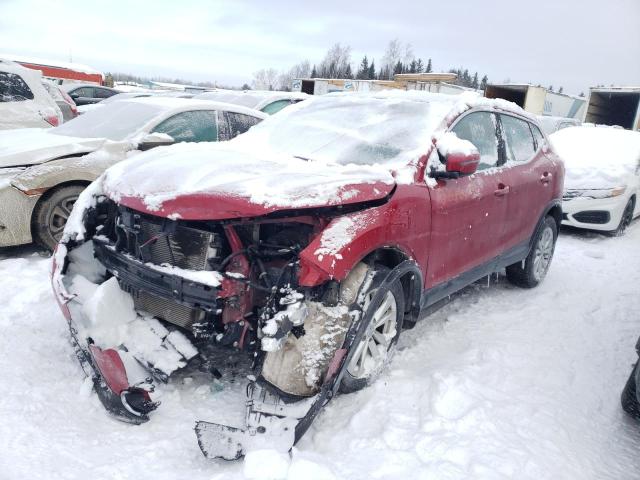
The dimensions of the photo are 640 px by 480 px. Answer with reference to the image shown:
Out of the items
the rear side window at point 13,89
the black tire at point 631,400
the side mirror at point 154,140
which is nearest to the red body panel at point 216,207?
the black tire at point 631,400

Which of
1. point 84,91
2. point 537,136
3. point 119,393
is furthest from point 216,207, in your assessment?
point 84,91

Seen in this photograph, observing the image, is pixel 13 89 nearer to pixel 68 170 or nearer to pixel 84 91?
pixel 68 170

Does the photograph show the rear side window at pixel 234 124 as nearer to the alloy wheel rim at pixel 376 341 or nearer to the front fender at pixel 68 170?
the front fender at pixel 68 170

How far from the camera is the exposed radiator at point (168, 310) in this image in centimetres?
268

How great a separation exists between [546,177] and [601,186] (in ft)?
10.7

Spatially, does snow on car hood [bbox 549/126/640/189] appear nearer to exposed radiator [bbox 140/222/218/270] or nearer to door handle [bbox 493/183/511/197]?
door handle [bbox 493/183/511/197]

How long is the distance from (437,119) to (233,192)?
1.63 meters

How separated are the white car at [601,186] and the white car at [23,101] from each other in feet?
23.6

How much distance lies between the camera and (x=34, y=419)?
2.47 metres

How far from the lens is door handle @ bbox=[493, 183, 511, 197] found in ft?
12.3

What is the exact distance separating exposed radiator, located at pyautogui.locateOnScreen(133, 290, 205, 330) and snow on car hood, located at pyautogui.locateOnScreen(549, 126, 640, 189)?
570 centimetres

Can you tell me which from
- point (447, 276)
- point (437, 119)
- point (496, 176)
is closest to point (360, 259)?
point (447, 276)

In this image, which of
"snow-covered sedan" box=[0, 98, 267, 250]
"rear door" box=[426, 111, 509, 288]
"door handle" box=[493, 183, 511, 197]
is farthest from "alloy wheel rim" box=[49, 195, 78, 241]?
"door handle" box=[493, 183, 511, 197]

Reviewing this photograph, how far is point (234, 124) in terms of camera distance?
5.86 meters
